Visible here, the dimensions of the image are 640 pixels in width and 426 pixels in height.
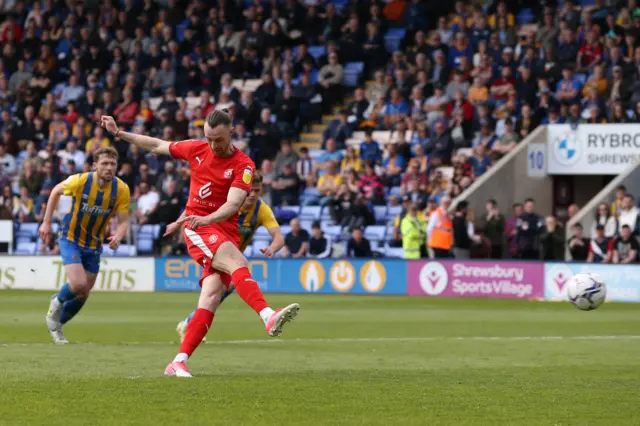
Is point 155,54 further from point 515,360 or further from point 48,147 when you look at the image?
point 515,360

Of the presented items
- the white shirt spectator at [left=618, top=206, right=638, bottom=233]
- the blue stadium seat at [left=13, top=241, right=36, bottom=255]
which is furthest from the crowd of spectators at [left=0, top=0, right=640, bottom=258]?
the white shirt spectator at [left=618, top=206, right=638, bottom=233]

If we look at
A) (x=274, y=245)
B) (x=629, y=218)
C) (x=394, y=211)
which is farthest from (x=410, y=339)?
(x=394, y=211)

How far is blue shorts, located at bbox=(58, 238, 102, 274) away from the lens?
14.8 meters

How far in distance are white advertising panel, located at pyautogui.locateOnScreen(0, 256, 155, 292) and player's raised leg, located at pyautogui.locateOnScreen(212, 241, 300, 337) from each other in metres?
18.0

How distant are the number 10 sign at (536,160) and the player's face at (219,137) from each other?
745 inches

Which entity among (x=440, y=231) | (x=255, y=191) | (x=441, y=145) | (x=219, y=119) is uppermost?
(x=441, y=145)

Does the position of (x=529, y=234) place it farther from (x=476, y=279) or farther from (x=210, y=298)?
(x=210, y=298)

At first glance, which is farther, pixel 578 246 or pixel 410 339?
pixel 578 246

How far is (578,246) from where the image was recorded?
2573 centimetres

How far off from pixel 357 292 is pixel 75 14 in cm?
1645

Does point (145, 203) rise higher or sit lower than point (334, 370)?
higher

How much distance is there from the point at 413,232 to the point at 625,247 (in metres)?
4.45

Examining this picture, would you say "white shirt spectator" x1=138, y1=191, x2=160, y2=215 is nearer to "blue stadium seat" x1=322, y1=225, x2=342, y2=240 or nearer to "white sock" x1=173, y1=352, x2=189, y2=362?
"blue stadium seat" x1=322, y1=225, x2=342, y2=240

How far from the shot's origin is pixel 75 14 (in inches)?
1544
